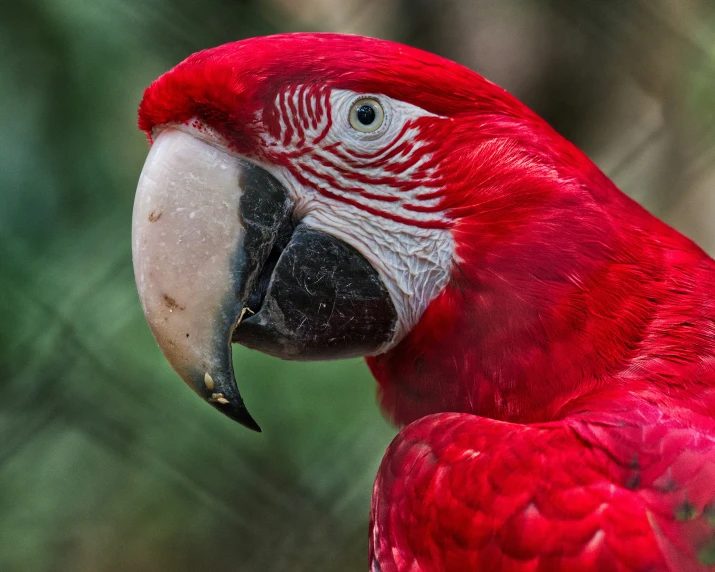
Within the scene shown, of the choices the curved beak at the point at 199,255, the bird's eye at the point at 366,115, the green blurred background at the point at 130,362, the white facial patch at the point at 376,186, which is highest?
the bird's eye at the point at 366,115

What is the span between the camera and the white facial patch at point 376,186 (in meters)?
0.86

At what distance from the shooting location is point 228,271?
817 mm

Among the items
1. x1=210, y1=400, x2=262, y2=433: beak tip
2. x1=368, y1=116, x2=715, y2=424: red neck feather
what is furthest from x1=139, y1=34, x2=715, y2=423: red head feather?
x1=210, y1=400, x2=262, y2=433: beak tip

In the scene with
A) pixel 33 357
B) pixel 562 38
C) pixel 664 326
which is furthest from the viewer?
pixel 562 38

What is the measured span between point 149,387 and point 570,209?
3.81 feet

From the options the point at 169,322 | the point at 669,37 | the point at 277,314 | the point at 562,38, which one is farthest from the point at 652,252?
the point at 669,37

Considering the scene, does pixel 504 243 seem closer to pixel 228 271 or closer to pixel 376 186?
pixel 376 186

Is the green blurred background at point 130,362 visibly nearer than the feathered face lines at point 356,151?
No

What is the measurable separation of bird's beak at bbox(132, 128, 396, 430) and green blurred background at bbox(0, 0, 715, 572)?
84cm

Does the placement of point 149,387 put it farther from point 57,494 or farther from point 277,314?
point 277,314

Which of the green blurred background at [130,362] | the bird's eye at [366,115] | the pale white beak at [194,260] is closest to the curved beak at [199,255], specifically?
the pale white beak at [194,260]

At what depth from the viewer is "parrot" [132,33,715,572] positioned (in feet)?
2.67

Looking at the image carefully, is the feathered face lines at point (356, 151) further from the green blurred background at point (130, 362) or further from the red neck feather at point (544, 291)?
the green blurred background at point (130, 362)

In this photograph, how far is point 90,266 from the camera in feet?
5.74
